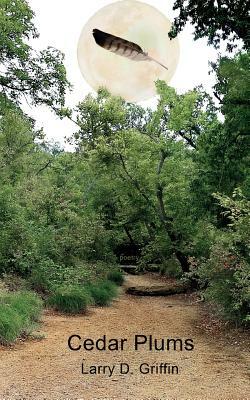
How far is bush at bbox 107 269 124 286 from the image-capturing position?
19.0 meters

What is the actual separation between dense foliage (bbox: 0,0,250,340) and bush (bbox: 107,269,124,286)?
7cm

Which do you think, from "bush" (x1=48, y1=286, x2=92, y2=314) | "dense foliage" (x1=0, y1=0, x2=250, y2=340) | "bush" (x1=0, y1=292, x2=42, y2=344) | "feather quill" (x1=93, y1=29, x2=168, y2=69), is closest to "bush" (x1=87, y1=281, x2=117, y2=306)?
"dense foliage" (x1=0, y1=0, x2=250, y2=340)

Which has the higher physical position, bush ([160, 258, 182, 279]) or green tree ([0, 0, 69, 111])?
green tree ([0, 0, 69, 111])

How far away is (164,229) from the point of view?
64.3 feet

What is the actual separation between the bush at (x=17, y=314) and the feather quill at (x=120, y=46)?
642 cm

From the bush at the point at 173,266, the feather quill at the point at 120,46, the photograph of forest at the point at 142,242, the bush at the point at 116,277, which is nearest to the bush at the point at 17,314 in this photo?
the photograph of forest at the point at 142,242

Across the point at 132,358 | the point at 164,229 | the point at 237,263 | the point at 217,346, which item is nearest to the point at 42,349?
the point at 132,358

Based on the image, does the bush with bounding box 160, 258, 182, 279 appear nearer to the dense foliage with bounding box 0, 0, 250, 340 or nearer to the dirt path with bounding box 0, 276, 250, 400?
the dense foliage with bounding box 0, 0, 250, 340

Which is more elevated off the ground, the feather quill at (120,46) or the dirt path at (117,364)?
the feather quill at (120,46)

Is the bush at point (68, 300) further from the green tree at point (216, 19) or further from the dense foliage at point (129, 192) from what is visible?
the green tree at point (216, 19)

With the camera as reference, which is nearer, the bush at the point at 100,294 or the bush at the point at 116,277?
the bush at the point at 100,294

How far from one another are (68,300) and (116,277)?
7.75 metres

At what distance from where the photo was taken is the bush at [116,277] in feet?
62.3

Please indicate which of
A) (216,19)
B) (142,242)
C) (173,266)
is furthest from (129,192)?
(216,19)
